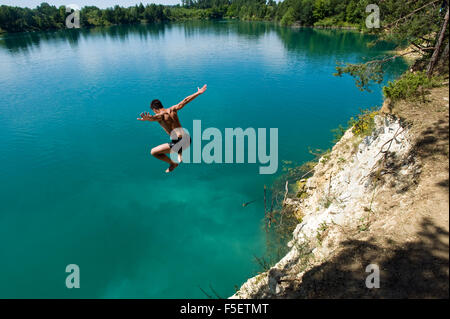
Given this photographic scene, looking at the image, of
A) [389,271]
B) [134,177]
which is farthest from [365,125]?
[134,177]

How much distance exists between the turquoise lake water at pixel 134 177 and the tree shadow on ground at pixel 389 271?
642 cm

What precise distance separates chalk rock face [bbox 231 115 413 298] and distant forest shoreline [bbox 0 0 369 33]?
48602 mm

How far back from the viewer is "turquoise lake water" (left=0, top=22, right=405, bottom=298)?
11844mm

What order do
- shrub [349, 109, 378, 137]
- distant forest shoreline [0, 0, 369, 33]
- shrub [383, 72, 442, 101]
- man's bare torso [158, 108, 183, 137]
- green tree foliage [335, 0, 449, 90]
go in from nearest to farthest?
man's bare torso [158, 108, 183, 137]
shrub [383, 72, 442, 101]
green tree foliage [335, 0, 449, 90]
shrub [349, 109, 378, 137]
distant forest shoreline [0, 0, 369, 33]

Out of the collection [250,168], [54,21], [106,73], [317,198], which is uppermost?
[54,21]

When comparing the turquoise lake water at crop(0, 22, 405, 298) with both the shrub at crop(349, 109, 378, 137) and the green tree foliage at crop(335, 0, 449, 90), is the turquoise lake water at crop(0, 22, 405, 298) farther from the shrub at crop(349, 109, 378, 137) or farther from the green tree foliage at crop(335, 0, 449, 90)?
the green tree foliage at crop(335, 0, 449, 90)

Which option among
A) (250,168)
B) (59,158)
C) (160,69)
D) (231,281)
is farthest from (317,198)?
(160,69)

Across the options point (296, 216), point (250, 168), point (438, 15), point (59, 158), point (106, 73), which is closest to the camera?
point (438, 15)

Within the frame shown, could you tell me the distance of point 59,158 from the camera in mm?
19781

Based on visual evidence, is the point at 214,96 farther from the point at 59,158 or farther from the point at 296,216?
the point at 296,216

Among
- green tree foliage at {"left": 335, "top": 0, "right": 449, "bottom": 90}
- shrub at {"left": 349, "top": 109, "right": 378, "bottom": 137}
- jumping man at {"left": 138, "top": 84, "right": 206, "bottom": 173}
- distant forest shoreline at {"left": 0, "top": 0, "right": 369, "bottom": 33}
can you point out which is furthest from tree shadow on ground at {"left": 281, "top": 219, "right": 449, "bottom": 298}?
distant forest shoreline at {"left": 0, "top": 0, "right": 369, "bottom": 33}

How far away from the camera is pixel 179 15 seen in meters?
147

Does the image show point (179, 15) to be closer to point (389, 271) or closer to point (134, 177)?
point (134, 177)

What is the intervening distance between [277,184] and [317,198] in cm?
425
